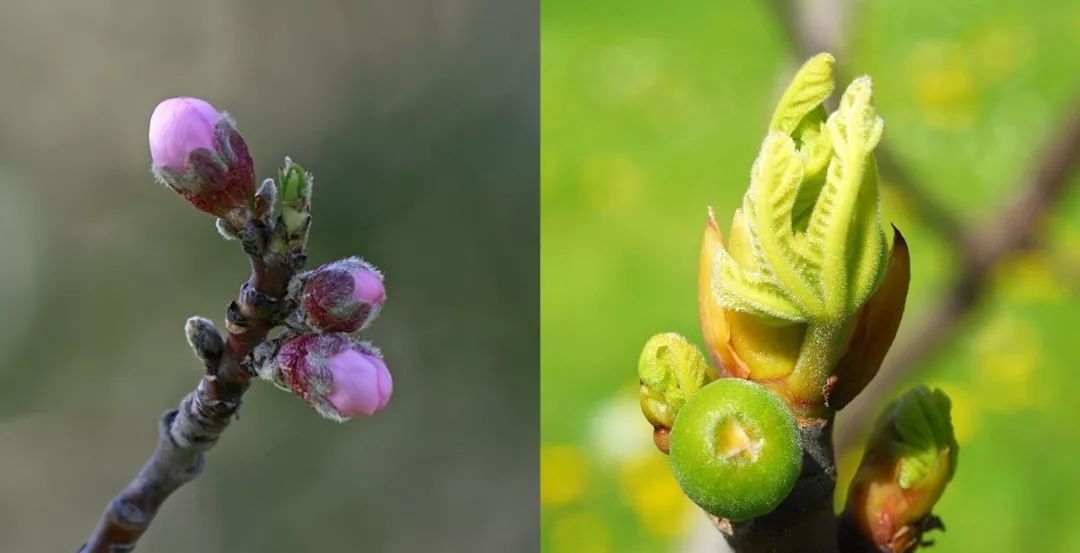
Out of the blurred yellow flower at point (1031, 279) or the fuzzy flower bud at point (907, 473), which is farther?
the blurred yellow flower at point (1031, 279)

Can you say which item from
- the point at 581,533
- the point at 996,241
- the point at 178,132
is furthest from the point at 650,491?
the point at 178,132

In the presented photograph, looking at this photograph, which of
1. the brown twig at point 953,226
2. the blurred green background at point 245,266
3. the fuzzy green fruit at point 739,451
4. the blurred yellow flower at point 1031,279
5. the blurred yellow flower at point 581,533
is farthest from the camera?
the blurred green background at point 245,266

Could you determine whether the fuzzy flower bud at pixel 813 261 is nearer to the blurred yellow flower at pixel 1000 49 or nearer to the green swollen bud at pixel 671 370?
the green swollen bud at pixel 671 370

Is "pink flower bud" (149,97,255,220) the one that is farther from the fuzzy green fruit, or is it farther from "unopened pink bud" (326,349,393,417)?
the fuzzy green fruit

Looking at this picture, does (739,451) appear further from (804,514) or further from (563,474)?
(563,474)

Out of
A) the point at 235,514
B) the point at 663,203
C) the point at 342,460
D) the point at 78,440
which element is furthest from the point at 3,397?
the point at 663,203

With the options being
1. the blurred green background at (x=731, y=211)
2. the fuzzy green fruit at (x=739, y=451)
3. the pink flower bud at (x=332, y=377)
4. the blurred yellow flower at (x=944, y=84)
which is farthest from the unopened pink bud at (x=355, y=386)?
the blurred yellow flower at (x=944, y=84)
